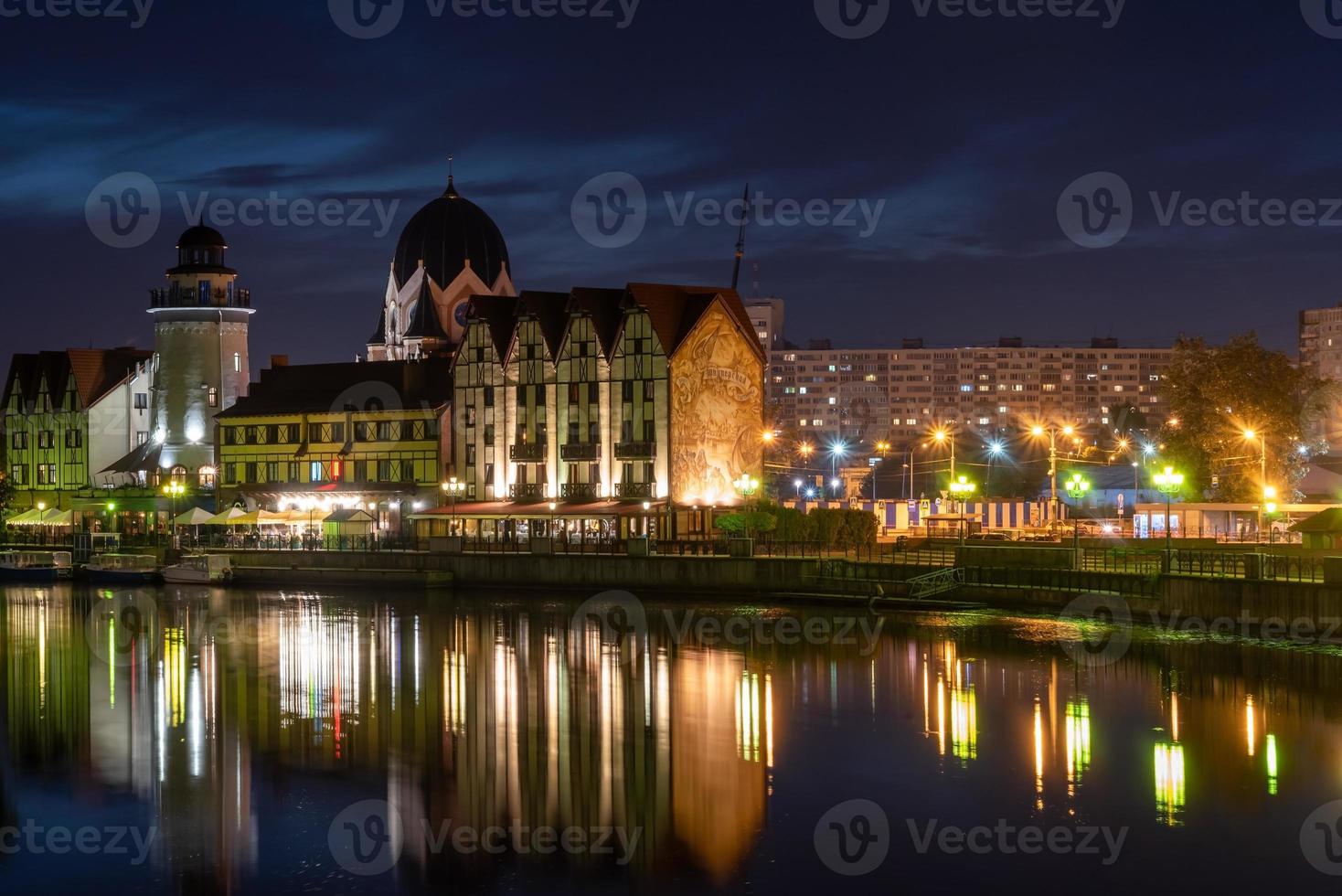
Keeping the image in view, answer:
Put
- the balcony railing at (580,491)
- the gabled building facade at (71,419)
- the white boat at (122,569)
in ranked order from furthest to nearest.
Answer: the gabled building facade at (71,419) → the white boat at (122,569) → the balcony railing at (580,491)

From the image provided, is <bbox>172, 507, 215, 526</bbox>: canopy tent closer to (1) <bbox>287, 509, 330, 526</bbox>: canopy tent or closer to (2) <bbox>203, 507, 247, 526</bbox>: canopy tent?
(2) <bbox>203, 507, 247, 526</bbox>: canopy tent

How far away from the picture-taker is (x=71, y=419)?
127312mm

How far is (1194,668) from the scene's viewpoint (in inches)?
2021

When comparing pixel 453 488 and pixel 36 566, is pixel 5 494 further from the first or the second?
pixel 453 488

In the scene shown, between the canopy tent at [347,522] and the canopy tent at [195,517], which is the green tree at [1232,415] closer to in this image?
the canopy tent at [347,522]

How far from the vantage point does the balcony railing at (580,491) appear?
306 ft

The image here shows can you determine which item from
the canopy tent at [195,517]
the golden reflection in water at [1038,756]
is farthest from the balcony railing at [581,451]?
the golden reflection in water at [1038,756]

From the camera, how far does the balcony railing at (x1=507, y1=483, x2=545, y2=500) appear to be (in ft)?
313

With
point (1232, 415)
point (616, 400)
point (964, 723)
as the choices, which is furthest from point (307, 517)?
point (964, 723)

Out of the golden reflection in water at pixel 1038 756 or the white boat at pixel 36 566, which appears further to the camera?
the white boat at pixel 36 566

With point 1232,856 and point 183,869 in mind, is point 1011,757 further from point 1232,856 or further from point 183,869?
point 183,869

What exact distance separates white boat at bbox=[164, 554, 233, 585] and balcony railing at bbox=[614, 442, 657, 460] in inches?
938

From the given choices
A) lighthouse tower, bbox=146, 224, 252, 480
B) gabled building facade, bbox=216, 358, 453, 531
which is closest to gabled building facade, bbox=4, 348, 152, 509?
lighthouse tower, bbox=146, 224, 252, 480

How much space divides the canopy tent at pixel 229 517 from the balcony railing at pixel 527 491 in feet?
60.0
